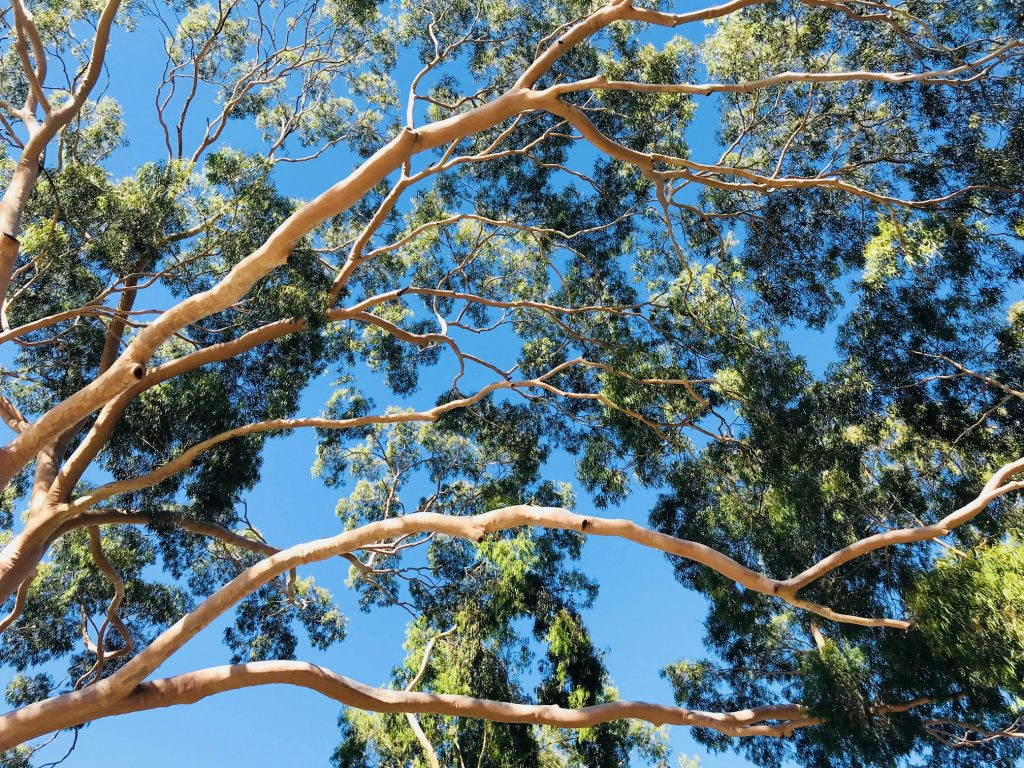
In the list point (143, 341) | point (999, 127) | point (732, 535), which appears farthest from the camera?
point (732, 535)

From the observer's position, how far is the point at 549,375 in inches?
350

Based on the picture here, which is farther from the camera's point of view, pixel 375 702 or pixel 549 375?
pixel 549 375

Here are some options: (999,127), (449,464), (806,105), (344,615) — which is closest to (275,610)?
(344,615)

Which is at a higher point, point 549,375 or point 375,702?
point 549,375

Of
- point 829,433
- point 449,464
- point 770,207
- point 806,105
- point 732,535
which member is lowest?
point 732,535

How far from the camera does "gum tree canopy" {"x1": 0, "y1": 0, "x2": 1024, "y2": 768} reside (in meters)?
5.92

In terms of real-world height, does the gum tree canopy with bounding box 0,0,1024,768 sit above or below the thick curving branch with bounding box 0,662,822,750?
above

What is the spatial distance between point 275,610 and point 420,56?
7938mm

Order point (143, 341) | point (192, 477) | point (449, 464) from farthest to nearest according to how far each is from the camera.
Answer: point (449, 464) < point (192, 477) < point (143, 341)

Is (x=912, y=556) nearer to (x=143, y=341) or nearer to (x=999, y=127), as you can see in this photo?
(x=999, y=127)

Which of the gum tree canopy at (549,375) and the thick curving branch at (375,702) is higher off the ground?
the gum tree canopy at (549,375)

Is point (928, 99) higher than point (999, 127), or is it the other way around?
point (928, 99)

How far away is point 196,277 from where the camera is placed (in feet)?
26.3

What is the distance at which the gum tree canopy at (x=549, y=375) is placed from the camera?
19.4 ft
